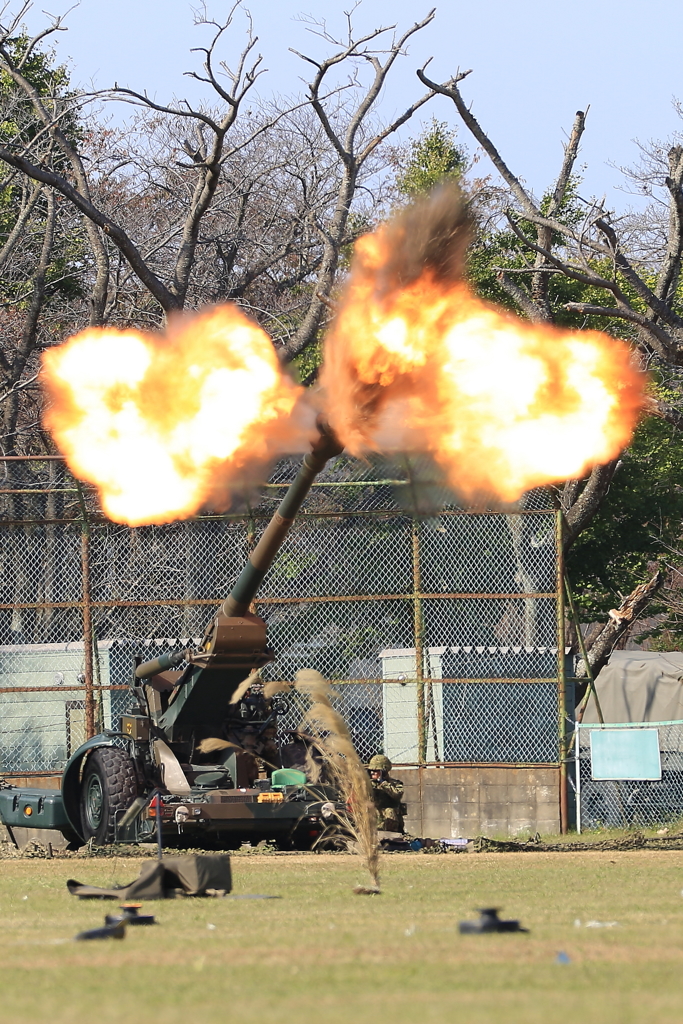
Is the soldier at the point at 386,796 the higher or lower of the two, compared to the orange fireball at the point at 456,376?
lower

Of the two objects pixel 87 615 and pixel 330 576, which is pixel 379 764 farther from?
pixel 87 615

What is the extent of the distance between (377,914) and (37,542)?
10468 millimetres

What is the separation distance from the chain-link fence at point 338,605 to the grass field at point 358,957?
636 centimetres

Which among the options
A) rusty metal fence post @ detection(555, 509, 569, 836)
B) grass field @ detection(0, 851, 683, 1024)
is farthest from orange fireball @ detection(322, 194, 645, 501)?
grass field @ detection(0, 851, 683, 1024)

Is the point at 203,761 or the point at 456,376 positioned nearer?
the point at 456,376

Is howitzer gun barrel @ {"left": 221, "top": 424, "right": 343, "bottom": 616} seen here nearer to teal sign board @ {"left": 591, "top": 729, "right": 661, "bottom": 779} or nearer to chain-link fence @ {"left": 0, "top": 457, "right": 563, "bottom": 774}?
chain-link fence @ {"left": 0, "top": 457, "right": 563, "bottom": 774}

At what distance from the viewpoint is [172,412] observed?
1688 centimetres

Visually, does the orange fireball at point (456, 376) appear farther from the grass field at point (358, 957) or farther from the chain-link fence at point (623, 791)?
the grass field at point (358, 957)

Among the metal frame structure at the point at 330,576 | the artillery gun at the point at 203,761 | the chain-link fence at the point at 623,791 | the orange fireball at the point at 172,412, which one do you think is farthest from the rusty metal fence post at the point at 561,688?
the orange fireball at the point at 172,412

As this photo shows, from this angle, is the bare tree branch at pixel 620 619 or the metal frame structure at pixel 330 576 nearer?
the metal frame structure at pixel 330 576

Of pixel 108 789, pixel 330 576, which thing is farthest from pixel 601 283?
pixel 108 789

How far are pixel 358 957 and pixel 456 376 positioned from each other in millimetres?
9004

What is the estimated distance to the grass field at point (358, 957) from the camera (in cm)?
585

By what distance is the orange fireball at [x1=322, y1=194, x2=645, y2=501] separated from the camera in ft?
46.2
